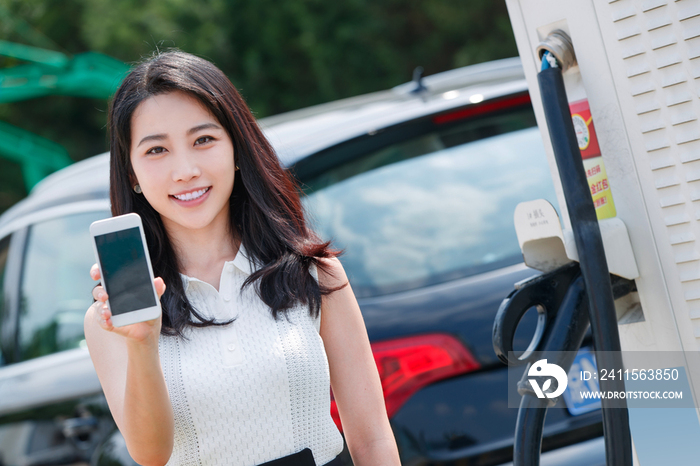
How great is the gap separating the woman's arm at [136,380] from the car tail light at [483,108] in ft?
4.53

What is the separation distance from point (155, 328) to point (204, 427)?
0.99 feet

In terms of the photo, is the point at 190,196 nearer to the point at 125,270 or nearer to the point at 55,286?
the point at 125,270

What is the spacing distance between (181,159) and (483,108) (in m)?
1.31

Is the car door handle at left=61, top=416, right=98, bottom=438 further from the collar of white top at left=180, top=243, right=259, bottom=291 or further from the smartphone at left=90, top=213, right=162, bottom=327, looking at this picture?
the smartphone at left=90, top=213, right=162, bottom=327

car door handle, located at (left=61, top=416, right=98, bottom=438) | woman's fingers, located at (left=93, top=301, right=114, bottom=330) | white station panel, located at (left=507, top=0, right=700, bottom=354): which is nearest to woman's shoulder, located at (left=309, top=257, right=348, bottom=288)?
woman's fingers, located at (left=93, top=301, right=114, bottom=330)

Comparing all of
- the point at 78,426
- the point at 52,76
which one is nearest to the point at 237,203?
the point at 78,426

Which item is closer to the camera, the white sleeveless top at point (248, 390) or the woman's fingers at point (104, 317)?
the woman's fingers at point (104, 317)

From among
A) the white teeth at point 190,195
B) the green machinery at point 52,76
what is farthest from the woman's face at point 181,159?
the green machinery at point 52,76

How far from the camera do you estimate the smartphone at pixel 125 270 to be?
1154 mm

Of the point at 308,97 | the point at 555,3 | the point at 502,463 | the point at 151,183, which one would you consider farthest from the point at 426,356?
the point at 308,97

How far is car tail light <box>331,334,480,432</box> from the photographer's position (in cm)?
199

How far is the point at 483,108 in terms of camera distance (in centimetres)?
245

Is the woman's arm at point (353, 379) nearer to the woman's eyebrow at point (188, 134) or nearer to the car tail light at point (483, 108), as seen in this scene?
the woman's eyebrow at point (188, 134)

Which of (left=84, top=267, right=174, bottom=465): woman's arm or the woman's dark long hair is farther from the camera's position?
the woman's dark long hair
